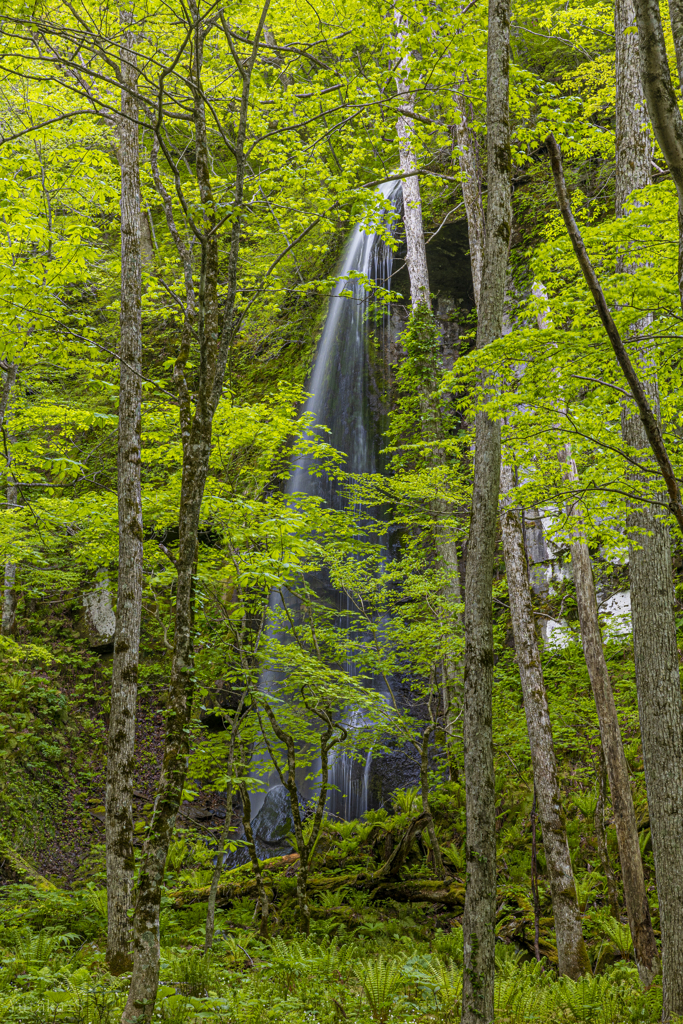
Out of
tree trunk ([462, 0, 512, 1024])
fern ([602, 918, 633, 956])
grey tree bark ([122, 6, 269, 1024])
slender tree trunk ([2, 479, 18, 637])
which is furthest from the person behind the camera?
slender tree trunk ([2, 479, 18, 637])

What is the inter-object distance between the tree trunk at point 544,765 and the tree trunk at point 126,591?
148 inches

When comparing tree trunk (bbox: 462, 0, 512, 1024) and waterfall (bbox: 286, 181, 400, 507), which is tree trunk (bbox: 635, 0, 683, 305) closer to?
tree trunk (bbox: 462, 0, 512, 1024)

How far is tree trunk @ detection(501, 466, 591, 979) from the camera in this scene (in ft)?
21.9

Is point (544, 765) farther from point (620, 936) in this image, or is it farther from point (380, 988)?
point (380, 988)

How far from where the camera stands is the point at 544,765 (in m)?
7.15

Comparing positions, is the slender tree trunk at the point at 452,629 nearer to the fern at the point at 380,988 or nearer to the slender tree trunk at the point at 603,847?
the slender tree trunk at the point at 603,847

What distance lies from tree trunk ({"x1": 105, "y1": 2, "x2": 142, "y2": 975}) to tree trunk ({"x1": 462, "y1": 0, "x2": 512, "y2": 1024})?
297 centimetres

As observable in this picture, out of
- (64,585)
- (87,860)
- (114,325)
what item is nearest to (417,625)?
(87,860)

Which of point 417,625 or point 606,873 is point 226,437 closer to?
point 417,625

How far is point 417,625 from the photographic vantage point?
8.44 m

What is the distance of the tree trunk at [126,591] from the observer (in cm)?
575

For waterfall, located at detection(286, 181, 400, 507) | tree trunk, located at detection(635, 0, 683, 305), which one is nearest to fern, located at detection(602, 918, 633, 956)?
tree trunk, located at detection(635, 0, 683, 305)

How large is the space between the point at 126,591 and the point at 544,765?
15.7ft

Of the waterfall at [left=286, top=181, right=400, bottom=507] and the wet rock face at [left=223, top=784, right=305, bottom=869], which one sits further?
the waterfall at [left=286, top=181, right=400, bottom=507]
